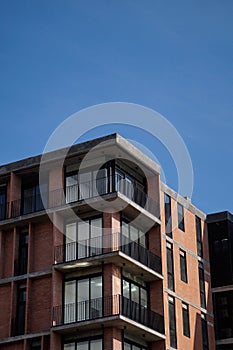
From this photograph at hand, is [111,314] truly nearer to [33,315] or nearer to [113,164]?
[33,315]

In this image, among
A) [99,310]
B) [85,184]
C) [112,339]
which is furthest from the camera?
[85,184]

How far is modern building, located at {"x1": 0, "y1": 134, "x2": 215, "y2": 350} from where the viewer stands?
147 feet

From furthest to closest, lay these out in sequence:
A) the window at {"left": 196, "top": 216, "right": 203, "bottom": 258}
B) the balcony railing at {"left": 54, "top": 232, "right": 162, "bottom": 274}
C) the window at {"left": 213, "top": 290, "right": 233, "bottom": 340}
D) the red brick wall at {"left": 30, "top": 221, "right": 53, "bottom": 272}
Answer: the window at {"left": 196, "top": 216, "right": 203, "bottom": 258} → the window at {"left": 213, "top": 290, "right": 233, "bottom": 340} → the red brick wall at {"left": 30, "top": 221, "right": 53, "bottom": 272} → the balcony railing at {"left": 54, "top": 232, "right": 162, "bottom": 274}

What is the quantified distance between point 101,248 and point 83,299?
3091mm

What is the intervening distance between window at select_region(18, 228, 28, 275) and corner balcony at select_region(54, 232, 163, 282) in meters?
2.57

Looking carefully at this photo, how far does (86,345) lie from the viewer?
4425 centimetres

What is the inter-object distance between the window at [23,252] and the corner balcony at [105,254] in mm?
2565

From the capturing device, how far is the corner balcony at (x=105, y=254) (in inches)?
1777

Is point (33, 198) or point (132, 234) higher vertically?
point (33, 198)

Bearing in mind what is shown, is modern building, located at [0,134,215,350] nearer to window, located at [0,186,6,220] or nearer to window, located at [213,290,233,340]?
window, located at [0,186,6,220]

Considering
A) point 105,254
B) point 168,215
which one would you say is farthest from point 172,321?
point 105,254

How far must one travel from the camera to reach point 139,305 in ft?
152

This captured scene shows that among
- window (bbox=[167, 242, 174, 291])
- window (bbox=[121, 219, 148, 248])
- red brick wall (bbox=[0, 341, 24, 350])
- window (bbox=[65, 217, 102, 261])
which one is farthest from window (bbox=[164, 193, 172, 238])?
red brick wall (bbox=[0, 341, 24, 350])

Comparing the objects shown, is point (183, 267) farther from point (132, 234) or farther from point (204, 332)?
point (132, 234)
